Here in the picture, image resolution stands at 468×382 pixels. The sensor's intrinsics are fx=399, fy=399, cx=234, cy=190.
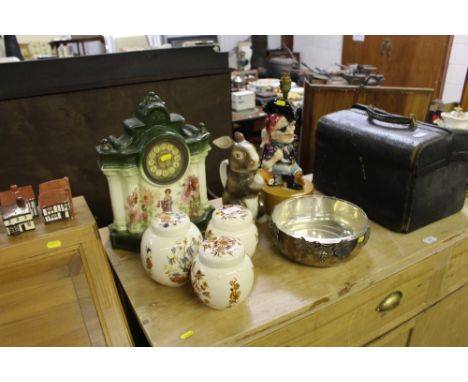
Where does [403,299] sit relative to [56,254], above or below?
below

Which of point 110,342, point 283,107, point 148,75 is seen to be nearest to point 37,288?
point 110,342

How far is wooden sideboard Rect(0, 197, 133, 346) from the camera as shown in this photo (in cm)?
70

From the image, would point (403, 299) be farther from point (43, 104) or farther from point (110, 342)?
point (43, 104)

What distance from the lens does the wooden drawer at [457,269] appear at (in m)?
1.10

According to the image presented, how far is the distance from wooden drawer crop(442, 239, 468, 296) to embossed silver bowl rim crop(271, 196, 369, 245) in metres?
0.30

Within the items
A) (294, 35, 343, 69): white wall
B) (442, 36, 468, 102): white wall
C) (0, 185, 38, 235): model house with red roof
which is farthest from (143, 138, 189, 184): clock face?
(294, 35, 343, 69): white wall

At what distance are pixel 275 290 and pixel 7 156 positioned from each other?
3.62 feet

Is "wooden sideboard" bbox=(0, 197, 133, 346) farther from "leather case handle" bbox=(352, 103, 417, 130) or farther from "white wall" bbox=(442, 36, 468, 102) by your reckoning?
"white wall" bbox=(442, 36, 468, 102)

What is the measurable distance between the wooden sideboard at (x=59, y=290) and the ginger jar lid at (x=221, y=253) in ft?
0.63

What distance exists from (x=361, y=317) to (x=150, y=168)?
2.03ft

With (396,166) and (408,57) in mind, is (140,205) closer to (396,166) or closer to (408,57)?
(396,166)

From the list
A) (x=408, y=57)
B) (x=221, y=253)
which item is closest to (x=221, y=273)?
(x=221, y=253)

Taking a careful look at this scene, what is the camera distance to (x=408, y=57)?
3.40 meters

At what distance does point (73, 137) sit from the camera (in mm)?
1502
